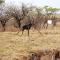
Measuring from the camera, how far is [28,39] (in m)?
9.66

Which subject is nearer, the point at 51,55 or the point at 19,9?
the point at 51,55

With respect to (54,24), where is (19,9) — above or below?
above

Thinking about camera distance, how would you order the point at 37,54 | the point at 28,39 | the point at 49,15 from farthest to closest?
the point at 49,15, the point at 28,39, the point at 37,54

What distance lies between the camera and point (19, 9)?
15.6m

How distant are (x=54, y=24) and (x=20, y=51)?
29.4 ft

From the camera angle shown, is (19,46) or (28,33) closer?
(19,46)

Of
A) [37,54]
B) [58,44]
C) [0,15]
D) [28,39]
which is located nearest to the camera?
[37,54]

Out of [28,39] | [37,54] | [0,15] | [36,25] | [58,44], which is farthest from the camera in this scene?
[0,15]

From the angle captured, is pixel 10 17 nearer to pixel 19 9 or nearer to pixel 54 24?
pixel 19 9

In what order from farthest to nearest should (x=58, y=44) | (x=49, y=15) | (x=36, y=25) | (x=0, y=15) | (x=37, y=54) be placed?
(x=49, y=15) < (x=0, y=15) < (x=36, y=25) < (x=58, y=44) < (x=37, y=54)

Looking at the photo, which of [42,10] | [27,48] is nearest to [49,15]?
[42,10]

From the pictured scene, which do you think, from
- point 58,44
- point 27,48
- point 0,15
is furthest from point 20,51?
point 0,15

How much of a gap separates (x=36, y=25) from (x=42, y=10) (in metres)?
2.85

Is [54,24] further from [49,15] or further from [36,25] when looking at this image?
[36,25]
